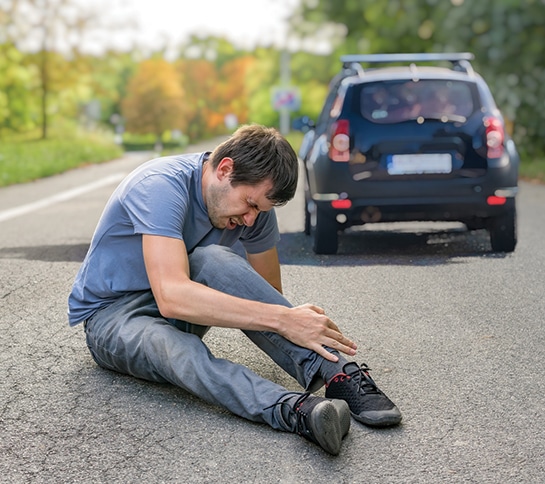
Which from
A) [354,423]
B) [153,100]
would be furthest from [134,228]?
[153,100]

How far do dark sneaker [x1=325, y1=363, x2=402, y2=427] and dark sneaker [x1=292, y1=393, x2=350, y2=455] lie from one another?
25cm

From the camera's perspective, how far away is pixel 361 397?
4.09 meters

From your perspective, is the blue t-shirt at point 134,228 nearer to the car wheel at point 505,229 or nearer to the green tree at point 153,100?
the car wheel at point 505,229

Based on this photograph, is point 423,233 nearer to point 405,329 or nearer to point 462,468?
point 405,329

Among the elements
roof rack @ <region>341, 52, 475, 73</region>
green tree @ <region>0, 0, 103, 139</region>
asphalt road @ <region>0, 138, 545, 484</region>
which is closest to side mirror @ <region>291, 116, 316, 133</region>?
roof rack @ <region>341, 52, 475, 73</region>

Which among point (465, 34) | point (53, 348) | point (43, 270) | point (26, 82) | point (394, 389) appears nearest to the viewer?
point (394, 389)

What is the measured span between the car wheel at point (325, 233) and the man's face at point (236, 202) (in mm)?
4619

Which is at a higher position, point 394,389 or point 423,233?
point 394,389

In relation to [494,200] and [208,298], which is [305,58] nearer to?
[494,200]

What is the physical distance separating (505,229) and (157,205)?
5.52 m

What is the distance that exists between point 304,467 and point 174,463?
46 centimetres

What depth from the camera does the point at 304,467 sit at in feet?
11.8

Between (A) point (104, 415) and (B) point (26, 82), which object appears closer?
(A) point (104, 415)

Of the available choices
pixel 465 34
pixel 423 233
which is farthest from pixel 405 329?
pixel 465 34
